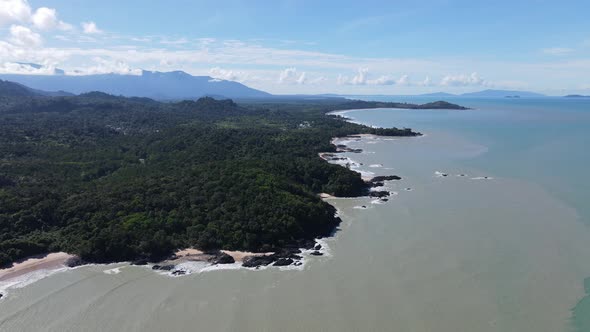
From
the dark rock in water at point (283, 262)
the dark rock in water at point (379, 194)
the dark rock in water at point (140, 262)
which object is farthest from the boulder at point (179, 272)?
the dark rock in water at point (379, 194)

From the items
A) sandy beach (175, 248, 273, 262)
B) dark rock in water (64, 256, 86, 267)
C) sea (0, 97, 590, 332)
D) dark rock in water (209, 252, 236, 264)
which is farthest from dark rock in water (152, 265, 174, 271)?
dark rock in water (64, 256, 86, 267)

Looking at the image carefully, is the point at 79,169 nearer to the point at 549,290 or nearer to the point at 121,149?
the point at 121,149

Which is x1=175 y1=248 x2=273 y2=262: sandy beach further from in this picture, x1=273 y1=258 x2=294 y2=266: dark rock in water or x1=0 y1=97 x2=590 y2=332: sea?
x1=0 y1=97 x2=590 y2=332: sea

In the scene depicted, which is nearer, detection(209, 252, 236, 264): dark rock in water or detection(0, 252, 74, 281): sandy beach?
detection(0, 252, 74, 281): sandy beach

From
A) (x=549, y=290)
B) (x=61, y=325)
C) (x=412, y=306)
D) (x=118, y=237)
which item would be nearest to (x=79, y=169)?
(x=118, y=237)

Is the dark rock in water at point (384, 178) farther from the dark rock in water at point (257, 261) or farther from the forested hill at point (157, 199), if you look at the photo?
the dark rock in water at point (257, 261)

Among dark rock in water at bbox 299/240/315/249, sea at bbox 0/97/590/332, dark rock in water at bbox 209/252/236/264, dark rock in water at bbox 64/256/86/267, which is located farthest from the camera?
dark rock in water at bbox 299/240/315/249
